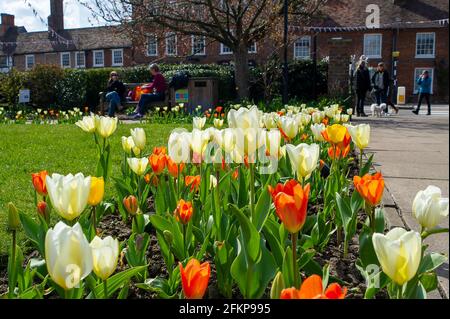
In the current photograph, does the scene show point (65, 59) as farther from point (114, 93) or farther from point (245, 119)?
point (245, 119)

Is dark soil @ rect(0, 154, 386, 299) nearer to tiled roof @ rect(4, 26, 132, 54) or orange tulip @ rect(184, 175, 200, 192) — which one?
orange tulip @ rect(184, 175, 200, 192)

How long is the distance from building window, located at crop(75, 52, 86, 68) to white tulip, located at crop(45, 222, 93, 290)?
36.8 meters

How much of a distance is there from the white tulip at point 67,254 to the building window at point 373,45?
3121 cm

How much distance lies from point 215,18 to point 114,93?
3.06 m

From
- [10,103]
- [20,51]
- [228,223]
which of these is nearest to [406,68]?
[10,103]

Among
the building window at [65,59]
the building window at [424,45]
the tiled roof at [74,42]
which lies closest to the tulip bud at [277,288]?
the building window at [424,45]

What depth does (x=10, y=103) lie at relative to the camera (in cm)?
1717

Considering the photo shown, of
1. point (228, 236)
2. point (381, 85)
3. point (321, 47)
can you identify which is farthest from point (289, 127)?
point (321, 47)

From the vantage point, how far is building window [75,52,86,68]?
35.9 meters

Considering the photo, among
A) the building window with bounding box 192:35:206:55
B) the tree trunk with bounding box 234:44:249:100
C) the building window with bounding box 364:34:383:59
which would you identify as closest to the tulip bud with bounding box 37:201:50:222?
the tree trunk with bounding box 234:44:249:100

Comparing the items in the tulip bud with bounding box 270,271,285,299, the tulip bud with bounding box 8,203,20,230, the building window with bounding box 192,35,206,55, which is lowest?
the tulip bud with bounding box 270,271,285,299

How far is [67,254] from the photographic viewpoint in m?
0.86
